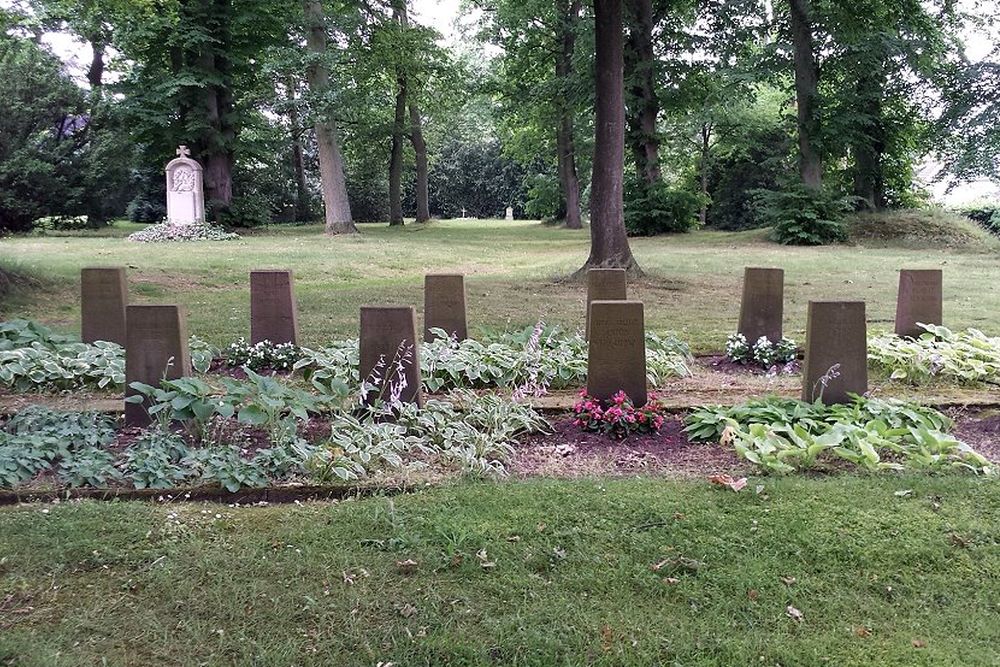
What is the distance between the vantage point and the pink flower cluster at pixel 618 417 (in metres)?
5.05

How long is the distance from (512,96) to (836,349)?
28122 millimetres

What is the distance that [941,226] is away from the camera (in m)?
25.1

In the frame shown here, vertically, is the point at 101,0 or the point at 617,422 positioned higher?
the point at 101,0

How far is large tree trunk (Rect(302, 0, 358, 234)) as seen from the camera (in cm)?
2591

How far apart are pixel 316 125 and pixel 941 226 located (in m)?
20.3

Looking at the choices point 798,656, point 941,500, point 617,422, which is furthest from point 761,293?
point 798,656

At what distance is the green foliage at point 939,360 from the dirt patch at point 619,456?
101 inches

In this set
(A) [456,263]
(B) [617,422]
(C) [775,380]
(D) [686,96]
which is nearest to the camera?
(B) [617,422]

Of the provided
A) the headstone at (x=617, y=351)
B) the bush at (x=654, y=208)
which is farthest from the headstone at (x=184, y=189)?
Result: the headstone at (x=617, y=351)

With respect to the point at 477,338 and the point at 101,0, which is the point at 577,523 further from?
the point at 101,0

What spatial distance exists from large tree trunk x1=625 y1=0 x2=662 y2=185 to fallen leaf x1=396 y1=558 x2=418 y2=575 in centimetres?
2559

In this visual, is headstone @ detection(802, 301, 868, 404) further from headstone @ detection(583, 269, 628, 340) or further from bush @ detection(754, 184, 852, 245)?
bush @ detection(754, 184, 852, 245)

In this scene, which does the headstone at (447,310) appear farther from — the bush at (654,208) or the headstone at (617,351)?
the bush at (654,208)

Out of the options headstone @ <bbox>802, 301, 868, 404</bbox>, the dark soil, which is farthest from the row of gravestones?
the dark soil
